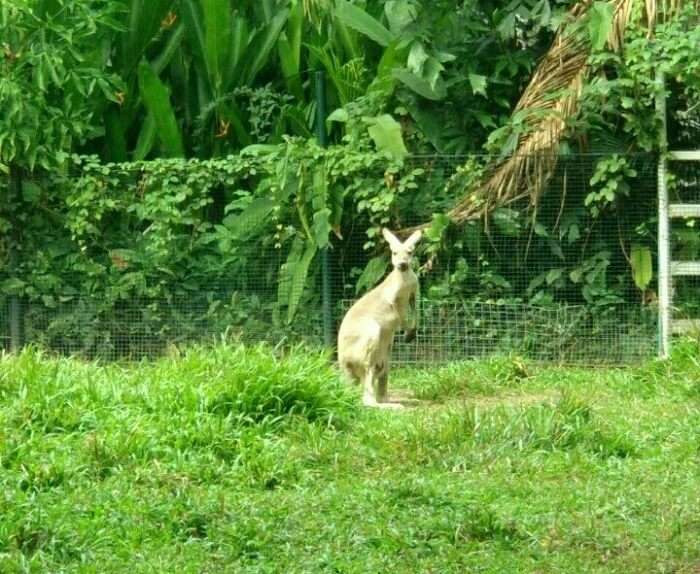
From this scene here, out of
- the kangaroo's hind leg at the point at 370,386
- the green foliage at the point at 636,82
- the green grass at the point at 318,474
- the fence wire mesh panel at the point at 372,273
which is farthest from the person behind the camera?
the fence wire mesh panel at the point at 372,273

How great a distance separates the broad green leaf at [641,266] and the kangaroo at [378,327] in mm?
1937

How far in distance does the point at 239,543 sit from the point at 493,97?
725 centimetres

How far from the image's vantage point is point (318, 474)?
8.22 meters

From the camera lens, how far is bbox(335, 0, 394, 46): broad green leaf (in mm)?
13422

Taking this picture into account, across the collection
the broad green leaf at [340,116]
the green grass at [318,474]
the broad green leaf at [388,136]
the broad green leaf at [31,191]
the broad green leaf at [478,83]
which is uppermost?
the broad green leaf at [478,83]

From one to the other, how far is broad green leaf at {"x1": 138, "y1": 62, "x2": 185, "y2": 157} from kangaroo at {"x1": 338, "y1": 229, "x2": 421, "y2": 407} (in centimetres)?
304

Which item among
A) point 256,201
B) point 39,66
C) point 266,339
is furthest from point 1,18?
point 266,339

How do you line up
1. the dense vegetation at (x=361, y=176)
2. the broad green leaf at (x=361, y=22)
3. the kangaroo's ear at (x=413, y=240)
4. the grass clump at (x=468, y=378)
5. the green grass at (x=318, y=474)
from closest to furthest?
the green grass at (x=318, y=474), the grass clump at (x=468, y=378), the kangaroo's ear at (x=413, y=240), the dense vegetation at (x=361, y=176), the broad green leaf at (x=361, y=22)

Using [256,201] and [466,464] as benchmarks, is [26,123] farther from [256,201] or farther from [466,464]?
[466,464]

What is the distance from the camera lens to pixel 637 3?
39.9 ft

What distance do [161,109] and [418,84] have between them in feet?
7.81

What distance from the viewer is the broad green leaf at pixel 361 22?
1342cm

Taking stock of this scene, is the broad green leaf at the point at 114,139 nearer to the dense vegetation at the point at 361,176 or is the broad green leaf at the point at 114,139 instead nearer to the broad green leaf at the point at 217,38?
the dense vegetation at the point at 361,176

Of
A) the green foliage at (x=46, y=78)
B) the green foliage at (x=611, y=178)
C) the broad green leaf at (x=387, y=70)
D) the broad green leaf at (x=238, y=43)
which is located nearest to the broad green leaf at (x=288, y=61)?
the broad green leaf at (x=238, y=43)
